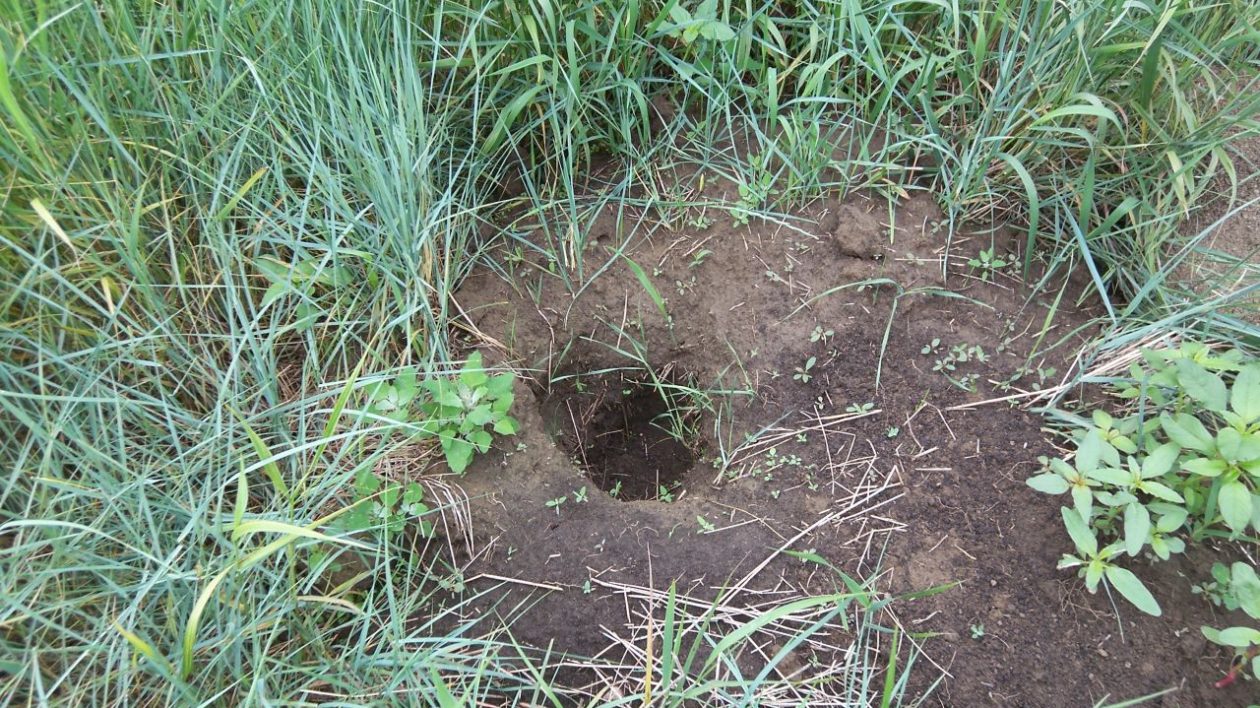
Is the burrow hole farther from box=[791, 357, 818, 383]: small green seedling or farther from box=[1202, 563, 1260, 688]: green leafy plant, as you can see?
box=[1202, 563, 1260, 688]: green leafy plant

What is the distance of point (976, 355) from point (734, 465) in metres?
0.61

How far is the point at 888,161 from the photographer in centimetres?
212

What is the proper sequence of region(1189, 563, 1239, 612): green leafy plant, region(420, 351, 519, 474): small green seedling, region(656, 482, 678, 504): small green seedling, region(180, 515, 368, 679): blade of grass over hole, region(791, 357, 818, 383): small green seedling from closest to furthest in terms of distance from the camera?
1. region(180, 515, 368, 679): blade of grass over hole
2. region(1189, 563, 1239, 612): green leafy plant
3. region(420, 351, 519, 474): small green seedling
4. region(791, 357, 818, 383): small green seedling
5. region(656, 482, 678, 504): small green seedling

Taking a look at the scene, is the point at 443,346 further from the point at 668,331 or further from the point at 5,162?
the point at 5,162

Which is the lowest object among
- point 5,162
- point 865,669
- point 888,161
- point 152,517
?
point 865,669

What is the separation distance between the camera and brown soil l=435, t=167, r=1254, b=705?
1.61 m

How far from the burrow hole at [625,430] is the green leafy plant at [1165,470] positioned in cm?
92

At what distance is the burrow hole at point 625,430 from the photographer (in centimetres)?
222

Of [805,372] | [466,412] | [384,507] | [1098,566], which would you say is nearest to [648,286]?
[805,372]

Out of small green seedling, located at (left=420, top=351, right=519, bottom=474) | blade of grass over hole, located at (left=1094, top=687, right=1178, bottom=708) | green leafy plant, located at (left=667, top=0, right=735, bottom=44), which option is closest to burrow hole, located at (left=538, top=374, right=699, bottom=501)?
small green seedling, located at (left=420, top=351, right=519, bottom=474)

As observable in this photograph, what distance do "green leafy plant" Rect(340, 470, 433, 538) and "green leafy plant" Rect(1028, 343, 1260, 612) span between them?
123 cm

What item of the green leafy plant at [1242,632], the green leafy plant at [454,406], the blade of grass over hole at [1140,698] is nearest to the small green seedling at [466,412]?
the green leafy plant at [454,406]

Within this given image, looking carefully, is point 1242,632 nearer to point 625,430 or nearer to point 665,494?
point 665,494

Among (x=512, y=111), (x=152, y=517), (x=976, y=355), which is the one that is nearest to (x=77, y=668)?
(x=152, y=517)
